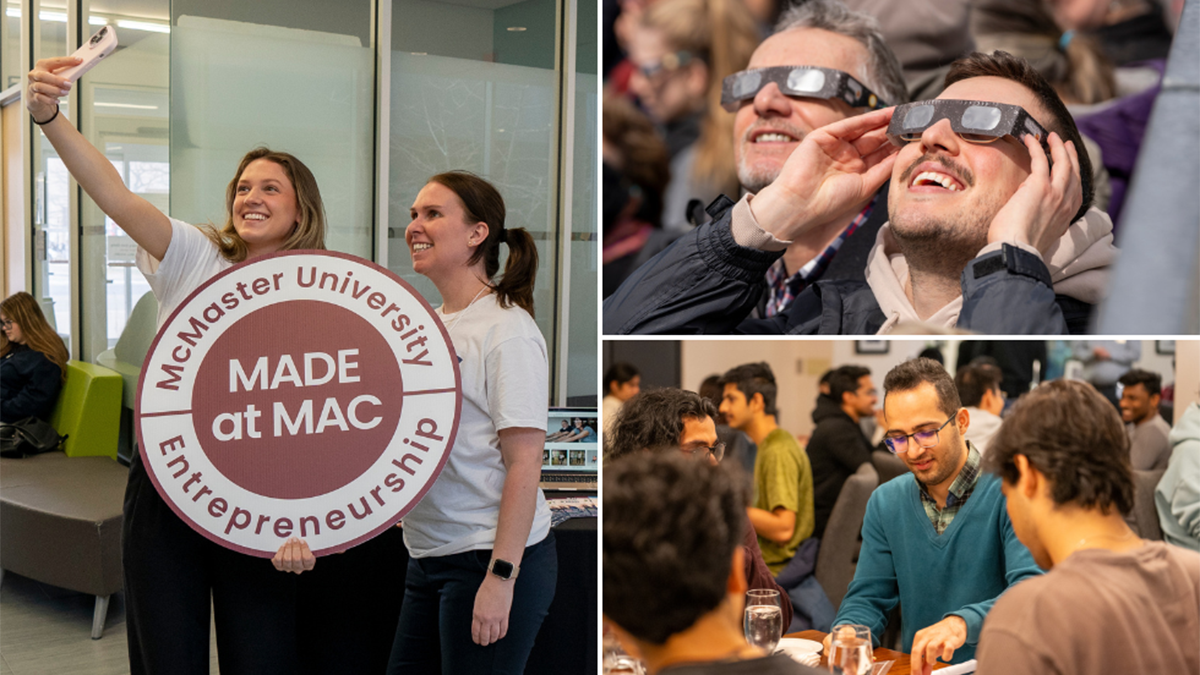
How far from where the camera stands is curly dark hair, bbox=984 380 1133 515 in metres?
1.37

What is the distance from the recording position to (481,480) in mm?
1844

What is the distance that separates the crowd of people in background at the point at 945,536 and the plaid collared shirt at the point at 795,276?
0.28 meters

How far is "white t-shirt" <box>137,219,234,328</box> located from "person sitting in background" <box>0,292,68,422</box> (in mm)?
3897

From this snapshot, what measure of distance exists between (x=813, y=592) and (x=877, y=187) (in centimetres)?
225

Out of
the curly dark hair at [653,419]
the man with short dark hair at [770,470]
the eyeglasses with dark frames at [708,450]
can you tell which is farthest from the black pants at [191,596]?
the man with short dark hair at [770,470]

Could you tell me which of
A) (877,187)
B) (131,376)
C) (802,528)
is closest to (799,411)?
(802,528)

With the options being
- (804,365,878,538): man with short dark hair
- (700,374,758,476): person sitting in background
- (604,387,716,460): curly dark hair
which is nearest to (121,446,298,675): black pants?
(604,387,716,460): curly dark hair

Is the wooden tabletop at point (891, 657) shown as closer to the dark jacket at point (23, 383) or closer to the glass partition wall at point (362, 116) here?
the glass partition wall at point (362, 116)

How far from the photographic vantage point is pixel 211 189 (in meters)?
4.49

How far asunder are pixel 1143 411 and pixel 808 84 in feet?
9.16

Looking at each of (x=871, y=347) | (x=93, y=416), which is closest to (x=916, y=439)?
(x=93, y=416)

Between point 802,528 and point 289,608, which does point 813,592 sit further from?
point 289,608

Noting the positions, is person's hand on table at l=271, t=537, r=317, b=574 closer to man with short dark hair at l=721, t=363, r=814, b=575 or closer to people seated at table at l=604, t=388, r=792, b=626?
people seated at table at l=604, t=388, r=792, b=626

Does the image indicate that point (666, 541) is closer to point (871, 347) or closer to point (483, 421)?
point (483, 421)
